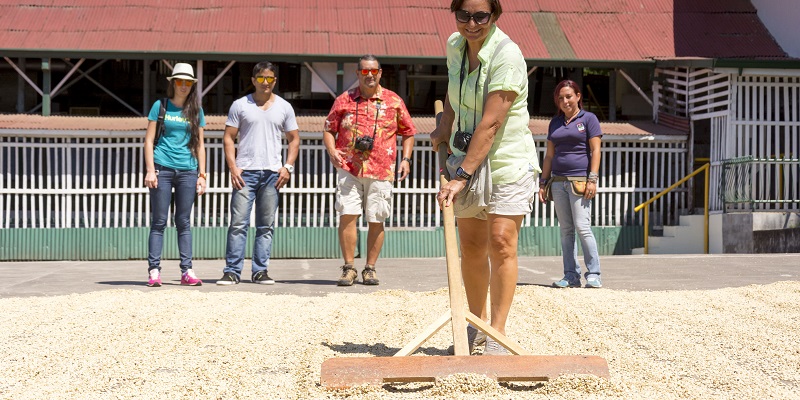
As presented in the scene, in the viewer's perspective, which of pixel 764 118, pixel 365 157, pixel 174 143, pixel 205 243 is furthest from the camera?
pixel 764 118

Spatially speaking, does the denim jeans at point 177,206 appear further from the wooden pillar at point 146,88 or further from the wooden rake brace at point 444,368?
the wooden pillar at point 146,88

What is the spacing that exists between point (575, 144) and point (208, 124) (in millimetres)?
8861

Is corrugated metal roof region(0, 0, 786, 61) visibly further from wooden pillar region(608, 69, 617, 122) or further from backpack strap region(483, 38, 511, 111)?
backpack strap region(483, 38, 511, 111)

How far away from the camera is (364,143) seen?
10211 mm

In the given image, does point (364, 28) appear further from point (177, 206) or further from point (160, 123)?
point (177, 206)

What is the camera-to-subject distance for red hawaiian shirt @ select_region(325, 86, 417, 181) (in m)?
10.3

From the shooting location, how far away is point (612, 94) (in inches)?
792

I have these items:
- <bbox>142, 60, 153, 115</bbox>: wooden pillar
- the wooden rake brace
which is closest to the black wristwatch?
the wooden rake brace

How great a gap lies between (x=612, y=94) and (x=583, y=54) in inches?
63.4

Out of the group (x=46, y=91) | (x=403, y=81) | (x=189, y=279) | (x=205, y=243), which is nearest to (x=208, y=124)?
(x=205, y=243)

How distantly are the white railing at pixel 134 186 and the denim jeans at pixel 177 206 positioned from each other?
6546 millimetres

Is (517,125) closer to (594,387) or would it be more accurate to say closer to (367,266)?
(594,387)

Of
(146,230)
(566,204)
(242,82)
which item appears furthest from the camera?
(242,82)

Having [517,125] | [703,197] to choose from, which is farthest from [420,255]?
[517,125]
